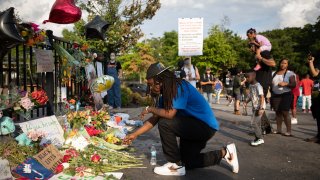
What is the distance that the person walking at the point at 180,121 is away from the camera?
15.1 feet

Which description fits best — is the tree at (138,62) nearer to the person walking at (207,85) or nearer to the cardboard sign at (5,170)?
the person walking at (207,85)

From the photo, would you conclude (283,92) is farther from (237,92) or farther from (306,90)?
(306,90)

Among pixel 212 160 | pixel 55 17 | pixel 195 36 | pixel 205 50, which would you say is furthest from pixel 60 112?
pixel 205 50

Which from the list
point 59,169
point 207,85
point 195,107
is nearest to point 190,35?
point 207,85

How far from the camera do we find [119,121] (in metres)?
8.03

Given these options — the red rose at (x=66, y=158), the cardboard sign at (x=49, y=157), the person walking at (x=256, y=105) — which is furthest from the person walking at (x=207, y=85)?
the cardboard sign at (x=49, y=157)

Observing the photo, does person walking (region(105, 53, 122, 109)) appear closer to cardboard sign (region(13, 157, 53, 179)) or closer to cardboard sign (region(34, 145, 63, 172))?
cardboard sign (region(34, 145, 63, 172))

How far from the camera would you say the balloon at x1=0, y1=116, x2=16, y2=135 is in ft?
15.8

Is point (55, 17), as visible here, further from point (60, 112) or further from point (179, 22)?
point (179, 22)

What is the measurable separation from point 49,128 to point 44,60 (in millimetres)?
1542

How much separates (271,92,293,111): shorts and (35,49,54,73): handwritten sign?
188 inches

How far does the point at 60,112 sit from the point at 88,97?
232 centimetres

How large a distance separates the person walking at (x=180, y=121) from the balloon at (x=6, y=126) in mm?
1560

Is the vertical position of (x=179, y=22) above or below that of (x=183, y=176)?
above
